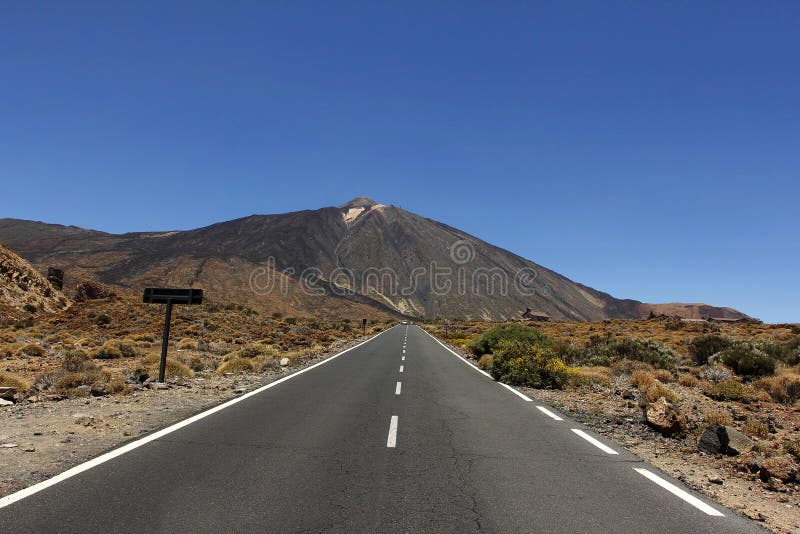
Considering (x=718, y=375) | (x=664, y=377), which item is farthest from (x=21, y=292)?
(x=718, y=375)

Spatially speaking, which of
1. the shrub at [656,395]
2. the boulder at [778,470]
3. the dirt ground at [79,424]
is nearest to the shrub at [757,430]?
the shrub at [656,395]

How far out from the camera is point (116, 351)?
72.0 ft

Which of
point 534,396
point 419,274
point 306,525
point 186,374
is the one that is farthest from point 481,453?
point 419,274

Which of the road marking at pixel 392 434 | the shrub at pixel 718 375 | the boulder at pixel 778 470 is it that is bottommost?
the road marking at pixel 392 434

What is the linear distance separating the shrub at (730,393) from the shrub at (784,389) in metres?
0.77

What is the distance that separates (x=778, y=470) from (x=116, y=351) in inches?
913

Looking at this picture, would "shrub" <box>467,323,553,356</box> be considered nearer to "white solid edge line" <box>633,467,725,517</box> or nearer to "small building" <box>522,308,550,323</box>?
"white solid edge line" <box>633,467,725,517</box>

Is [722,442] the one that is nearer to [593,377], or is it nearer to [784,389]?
[784,389]

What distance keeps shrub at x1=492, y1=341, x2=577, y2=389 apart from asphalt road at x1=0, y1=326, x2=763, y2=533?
6.28 metres

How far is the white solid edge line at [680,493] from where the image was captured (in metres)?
5.39

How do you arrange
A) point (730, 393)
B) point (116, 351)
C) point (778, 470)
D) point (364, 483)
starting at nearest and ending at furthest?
point (364, 483) → point (778, 470) → point (730, 393) → point (116, 351)

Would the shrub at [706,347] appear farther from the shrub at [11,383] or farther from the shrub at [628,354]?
the shrub at [11,383]

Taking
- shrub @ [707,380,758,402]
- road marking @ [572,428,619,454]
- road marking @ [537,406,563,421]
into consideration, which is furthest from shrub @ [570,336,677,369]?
road marking @ [572,428,619,454]

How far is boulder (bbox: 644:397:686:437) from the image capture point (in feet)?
31.0
